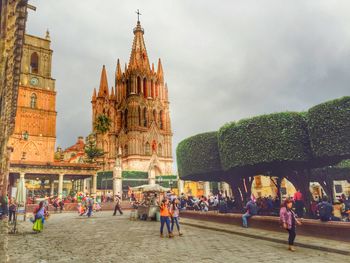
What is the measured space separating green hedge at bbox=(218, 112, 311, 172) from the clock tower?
115 feet

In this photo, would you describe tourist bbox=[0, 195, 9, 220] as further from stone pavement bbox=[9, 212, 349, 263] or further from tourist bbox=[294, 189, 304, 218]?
tourist bbox=[294, 189, 304, 218]

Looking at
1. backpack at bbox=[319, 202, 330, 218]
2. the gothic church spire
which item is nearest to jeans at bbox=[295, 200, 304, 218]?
backpack at bbox=[319, 202, 330, 218]

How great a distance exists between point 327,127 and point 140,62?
59.6 meters

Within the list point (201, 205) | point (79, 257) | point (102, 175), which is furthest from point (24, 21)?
point (102, 175)

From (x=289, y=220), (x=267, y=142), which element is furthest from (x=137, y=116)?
(x=289, y=220)

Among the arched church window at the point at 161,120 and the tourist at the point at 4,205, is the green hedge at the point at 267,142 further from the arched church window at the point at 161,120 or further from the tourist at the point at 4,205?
the arched church window at the point at 161,120

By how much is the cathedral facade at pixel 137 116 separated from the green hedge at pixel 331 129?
143ft

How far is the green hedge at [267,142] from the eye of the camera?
15.2 meters

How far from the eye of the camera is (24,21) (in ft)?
39.5

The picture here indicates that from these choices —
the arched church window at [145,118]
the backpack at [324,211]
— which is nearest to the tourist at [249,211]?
the backpack at [324,211]

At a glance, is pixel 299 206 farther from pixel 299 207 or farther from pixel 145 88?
pixel 145 88

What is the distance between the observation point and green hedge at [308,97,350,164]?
13.4m

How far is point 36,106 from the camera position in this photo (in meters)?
45.3

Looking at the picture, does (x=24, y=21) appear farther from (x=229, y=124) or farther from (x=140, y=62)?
(x=140, y=62)
